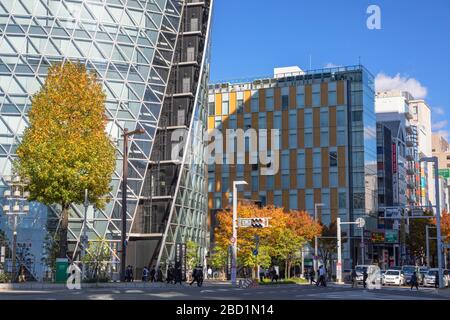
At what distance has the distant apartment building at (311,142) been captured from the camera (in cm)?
10738

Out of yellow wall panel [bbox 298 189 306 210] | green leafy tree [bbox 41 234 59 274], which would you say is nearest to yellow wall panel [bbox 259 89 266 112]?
yellow wall panel [bbox 298 189 306 210]

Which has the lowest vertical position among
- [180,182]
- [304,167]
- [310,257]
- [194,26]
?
[310,257]

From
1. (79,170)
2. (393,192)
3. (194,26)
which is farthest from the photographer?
(393,192)

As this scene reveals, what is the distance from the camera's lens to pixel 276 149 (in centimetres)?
11406

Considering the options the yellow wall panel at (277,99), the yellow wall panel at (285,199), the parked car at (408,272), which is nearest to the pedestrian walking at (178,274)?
the parked car at (408,272)

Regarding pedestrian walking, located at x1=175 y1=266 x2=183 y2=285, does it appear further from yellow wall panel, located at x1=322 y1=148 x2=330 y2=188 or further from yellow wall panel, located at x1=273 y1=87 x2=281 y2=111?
yellow wall panel, located at x1=273 y1=87 x2=281 y2=111

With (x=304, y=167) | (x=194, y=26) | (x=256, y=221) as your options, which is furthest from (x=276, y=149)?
(x=256, y=221)

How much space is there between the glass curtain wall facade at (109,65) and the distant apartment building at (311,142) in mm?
39468

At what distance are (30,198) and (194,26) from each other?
130 feet

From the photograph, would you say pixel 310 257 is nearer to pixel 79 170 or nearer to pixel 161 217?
pixel 161 217

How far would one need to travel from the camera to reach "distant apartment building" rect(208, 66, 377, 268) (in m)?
107

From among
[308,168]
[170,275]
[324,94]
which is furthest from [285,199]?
[170,275]

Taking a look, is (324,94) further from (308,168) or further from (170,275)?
(170,275)
